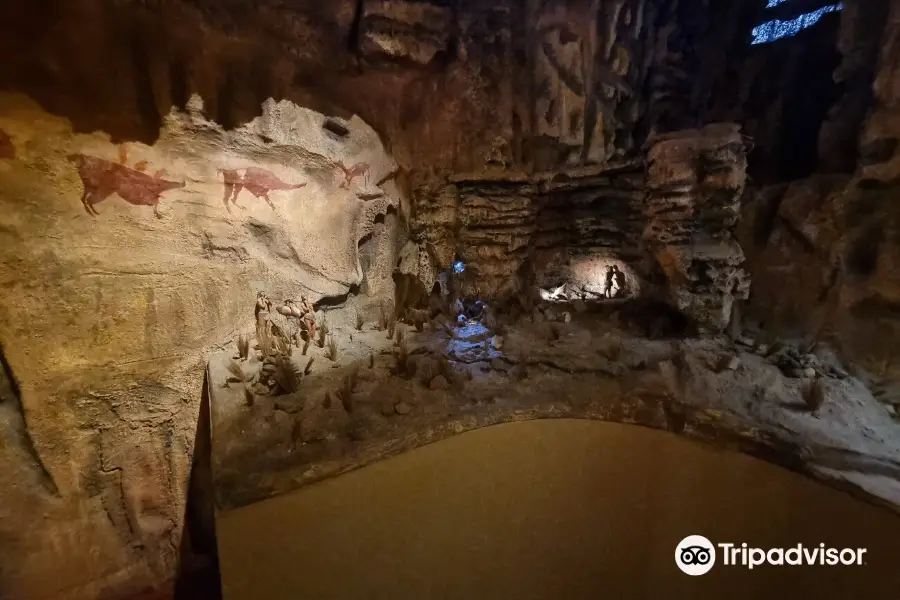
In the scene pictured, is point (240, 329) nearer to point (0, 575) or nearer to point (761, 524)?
point (0, 575)

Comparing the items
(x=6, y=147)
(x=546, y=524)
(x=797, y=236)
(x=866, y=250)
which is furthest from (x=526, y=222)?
(x=6, y=147)

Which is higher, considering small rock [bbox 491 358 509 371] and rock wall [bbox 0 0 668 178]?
rock wall [bbox 0 0 668 178]

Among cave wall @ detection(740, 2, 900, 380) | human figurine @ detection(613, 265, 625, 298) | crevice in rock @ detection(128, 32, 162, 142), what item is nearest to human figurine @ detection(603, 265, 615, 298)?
human figurine @ detection(613, 265, 625, 298)

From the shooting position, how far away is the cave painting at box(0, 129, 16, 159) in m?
3.43

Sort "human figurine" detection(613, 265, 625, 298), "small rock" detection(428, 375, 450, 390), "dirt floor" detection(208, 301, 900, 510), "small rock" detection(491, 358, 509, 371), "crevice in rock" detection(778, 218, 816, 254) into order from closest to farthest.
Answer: "dirt floor" detection(208, 301, 900, 510) → "small rock" detection(428, 375, 450, 390) → "small rock" detection(491, 358, 509, 371) → "crevice in rock" detection(778, 218, 816, 254) → "human figurine" detection(613, 265, 625, 298)

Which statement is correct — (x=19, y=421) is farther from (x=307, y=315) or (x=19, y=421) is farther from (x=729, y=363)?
(x=729, y=363)

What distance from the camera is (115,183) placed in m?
3.90

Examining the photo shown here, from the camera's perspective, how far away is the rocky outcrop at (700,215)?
4.93 meters

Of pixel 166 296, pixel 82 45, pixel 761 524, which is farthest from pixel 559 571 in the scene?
pixel 82 45

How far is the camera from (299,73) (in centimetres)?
498

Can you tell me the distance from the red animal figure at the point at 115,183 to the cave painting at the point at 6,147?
1.12 ft

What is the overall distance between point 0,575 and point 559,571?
451 centimetres

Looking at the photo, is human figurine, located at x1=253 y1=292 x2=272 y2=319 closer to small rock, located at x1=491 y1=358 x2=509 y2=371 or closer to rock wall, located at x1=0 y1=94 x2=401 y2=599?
rock wall, located at x1=0 y1=94 x2=401 y2=599

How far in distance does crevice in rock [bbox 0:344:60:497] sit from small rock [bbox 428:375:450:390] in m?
3.32
